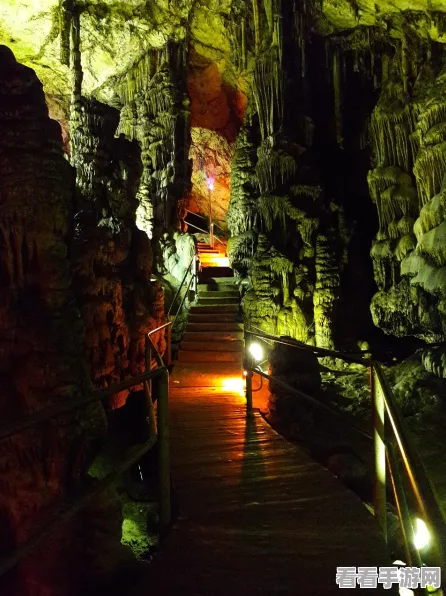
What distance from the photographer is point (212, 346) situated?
11.6m

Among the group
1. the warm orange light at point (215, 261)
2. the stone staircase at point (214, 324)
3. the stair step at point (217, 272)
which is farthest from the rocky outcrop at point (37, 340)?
the warm orange light at point (215, 261)

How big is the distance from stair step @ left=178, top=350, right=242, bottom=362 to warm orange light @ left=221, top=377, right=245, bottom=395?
1.84 metres

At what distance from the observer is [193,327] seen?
12.5 meters

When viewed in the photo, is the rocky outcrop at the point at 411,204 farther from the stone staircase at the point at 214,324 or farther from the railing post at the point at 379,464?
the railing post at the point at 379,464

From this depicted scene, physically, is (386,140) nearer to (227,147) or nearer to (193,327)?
(193,327)

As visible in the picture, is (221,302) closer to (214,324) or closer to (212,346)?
(214,324)

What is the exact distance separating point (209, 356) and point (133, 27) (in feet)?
38.4

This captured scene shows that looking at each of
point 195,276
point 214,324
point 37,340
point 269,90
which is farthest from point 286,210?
point 37,340

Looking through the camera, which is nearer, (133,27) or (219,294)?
(219,294)

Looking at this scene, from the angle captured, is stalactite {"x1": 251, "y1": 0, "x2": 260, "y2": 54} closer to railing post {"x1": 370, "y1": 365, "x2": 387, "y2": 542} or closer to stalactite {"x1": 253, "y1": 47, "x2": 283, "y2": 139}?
stalactite {"x1": 253, "y1": 47, "x2": 283, "y2": 139}

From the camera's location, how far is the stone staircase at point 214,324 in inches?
439

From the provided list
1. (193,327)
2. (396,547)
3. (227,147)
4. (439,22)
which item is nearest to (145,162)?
(227,147)

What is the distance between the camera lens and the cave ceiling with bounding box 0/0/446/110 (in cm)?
1306

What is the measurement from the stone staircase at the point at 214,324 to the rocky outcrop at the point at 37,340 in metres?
6.46
